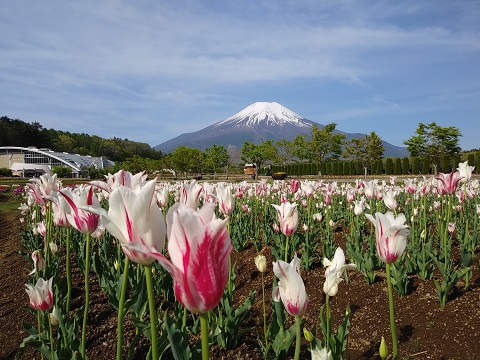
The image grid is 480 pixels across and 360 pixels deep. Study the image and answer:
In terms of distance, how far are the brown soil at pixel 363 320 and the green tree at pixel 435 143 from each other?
127ft

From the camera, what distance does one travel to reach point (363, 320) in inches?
146

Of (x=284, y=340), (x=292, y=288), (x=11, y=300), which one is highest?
(x=292, y=288)

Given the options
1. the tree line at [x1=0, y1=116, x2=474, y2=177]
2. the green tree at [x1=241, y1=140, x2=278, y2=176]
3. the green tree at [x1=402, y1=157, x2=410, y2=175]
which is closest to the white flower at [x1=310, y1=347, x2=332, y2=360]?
the tree line at [x1=0, y1=116, x2=474, y2=177]

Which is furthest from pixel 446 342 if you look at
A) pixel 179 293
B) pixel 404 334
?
pixel 179 293

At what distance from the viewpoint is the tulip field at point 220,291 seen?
1.02 m

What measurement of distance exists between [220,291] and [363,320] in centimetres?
314

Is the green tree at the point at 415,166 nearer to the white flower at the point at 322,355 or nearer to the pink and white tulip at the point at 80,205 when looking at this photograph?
the pink and white tulip at the point at 80,205

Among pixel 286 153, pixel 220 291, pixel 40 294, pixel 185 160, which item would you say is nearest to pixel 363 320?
pixel 40 294

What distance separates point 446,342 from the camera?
311 cm

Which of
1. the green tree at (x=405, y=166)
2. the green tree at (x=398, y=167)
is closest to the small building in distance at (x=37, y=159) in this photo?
the green tree at (x=398, y=167)

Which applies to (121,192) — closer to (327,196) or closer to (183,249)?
(183,249)

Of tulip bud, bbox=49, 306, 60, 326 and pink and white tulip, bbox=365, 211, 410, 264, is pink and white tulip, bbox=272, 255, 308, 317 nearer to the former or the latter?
pink and white tulip, bbox=365, 211, 410, 264

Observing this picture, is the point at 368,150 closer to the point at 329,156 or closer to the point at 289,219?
the point at 329,156

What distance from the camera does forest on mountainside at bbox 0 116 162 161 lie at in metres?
100
